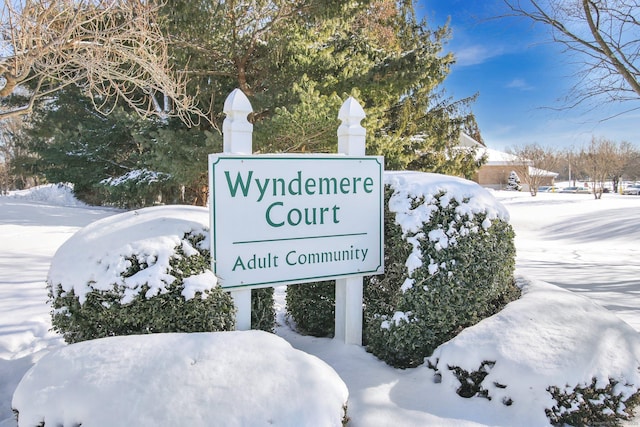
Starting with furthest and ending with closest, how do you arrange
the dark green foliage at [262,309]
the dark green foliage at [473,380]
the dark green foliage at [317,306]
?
the dark green foliage at [317,306] < the dark green foliage at [262,309] < the dark green foliage at [473,380]

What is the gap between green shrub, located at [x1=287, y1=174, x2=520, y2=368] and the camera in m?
2.78

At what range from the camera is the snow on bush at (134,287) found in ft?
7.34

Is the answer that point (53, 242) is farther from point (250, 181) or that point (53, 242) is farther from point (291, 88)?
point (250, 181)

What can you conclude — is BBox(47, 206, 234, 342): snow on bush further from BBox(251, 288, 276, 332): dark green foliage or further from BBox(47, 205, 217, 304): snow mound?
BBox(251, 288, 276, 332): dark green foliage

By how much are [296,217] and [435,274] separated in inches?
39.3

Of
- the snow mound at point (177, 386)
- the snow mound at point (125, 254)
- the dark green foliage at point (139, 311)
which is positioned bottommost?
the snow mound at point (177, 386)

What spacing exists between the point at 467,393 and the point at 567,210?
58.3 feet

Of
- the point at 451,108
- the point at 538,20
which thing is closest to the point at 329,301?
the point at 538,20

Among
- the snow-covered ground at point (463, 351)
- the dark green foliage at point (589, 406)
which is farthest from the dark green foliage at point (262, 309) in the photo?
the dark green foliage at point (589, 406)

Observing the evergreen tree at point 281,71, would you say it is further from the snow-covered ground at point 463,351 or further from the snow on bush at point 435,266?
the snow on bush at point 435,266

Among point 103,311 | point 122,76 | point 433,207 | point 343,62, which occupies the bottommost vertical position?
point 103,311

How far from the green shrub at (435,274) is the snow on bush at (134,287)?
1144 mm

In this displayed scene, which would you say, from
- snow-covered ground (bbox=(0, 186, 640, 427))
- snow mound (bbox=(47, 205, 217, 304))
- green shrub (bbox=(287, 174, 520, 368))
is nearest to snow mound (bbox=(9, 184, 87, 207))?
snow-covered ground (bbox=(0, 186, 640, 427))

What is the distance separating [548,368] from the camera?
89.0 inches
